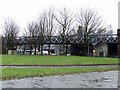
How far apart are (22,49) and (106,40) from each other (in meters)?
39.6

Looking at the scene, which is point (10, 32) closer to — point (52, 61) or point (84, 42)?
point (84, 42)

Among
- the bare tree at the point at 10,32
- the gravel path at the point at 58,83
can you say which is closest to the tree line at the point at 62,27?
the bare tree at the point at 10,32

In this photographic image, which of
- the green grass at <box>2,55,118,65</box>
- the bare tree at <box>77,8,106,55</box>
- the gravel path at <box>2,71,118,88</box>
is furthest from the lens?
the bare tree at <box>77,8,106,55</box>

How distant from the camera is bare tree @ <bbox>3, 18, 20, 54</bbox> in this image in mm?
95875

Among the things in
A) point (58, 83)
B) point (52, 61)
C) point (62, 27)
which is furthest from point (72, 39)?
point (58, 83)

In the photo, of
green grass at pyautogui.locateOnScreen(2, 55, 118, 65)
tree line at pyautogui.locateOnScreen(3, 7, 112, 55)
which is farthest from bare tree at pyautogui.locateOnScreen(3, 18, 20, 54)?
green grass at pyautogui.locateOnScreen(2, 55, 118, 65)

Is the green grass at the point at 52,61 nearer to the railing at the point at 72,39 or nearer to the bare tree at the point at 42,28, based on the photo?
the railing at the point at 72,39

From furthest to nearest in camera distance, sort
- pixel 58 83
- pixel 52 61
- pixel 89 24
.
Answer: pixel 89 24 < pixel 52 61 < pixel 58 83

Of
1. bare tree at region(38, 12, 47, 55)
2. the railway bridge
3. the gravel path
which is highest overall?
bare tree at region(38, 12, 47, 55)

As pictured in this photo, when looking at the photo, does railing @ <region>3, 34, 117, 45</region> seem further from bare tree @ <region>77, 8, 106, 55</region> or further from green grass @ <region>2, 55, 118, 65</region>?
green grass @ <region>2, 55, 118, 65</region>

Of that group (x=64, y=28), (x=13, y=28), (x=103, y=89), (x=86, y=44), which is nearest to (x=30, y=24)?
(x=13, y=28)

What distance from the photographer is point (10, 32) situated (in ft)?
319

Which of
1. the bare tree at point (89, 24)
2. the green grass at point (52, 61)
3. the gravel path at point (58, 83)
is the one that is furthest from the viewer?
the bare tree at point (89, 24)

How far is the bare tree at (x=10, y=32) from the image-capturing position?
95.9 metres
